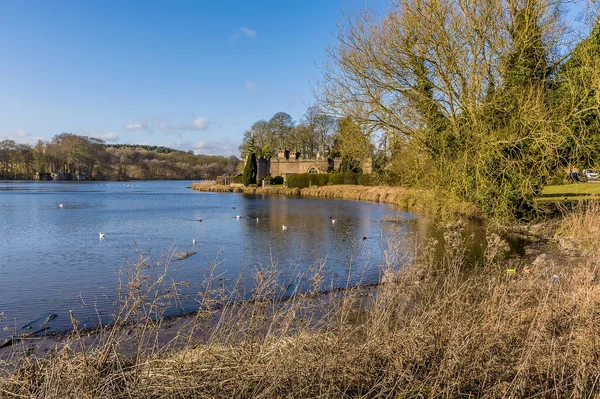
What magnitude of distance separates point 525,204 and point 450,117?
13.2 feet

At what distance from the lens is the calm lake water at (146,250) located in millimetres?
7969

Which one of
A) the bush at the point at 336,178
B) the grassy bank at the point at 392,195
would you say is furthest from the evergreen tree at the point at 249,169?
the bush at the point at 336,178

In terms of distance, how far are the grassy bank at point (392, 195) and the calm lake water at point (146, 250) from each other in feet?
4.70

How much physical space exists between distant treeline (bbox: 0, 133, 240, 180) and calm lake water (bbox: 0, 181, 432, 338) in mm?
73353

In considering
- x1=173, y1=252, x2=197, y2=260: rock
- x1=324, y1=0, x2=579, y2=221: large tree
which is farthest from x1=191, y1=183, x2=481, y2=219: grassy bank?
x1=173, y1=252, x2=197, y2=260: rock

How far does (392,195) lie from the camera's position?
3247 centimetres

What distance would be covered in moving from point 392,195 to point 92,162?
87.6m

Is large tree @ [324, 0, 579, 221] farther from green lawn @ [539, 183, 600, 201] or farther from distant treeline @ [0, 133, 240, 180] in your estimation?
distant treeline @ [0, 133, 240, 180]

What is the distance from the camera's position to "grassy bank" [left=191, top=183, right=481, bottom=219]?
535 inches

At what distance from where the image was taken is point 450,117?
1309cm

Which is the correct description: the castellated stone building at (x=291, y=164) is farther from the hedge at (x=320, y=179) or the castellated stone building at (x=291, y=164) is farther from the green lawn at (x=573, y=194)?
the green lawn at (x=573, y=194)

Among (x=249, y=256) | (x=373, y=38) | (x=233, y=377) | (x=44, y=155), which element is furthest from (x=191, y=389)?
(x=44, y=155)

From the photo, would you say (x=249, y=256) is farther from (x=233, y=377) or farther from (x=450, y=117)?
(x=233, y=377)

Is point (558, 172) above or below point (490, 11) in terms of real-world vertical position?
below
